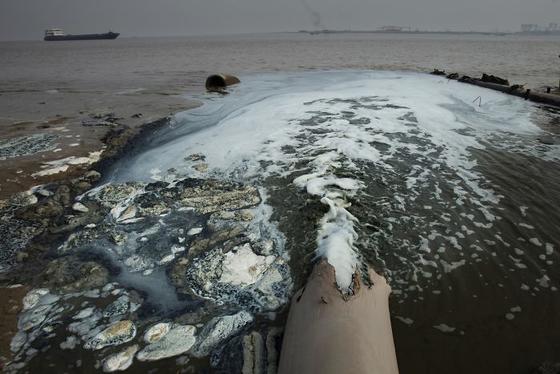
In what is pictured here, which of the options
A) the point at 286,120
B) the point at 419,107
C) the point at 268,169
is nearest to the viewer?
the point at 268,169

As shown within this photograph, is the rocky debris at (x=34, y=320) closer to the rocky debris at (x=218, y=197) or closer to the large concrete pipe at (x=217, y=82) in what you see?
the rocky debris at (x=218, y=197)

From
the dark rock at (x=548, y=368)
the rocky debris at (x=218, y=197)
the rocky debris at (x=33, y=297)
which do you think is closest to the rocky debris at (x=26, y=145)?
the rocky debris at (x=218, y=197)

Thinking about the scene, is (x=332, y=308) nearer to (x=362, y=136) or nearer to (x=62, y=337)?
(x=62, y=337)

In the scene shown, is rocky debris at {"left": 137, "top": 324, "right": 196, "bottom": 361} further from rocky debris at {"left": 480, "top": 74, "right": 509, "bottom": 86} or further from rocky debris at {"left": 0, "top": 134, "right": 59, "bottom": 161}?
rocky debris at {"left": 480, "top": 74, "right": 509, "bottom": 86}

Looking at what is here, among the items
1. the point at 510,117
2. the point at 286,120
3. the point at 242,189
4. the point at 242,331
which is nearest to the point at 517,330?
the point at 242,331

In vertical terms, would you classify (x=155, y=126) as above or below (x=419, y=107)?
below

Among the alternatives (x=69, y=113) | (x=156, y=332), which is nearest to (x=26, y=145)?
(x=69, y=113)

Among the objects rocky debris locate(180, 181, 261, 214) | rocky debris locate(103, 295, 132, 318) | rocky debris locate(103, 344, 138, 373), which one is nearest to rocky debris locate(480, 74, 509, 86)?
rocky debris locate(180, 181, 261, 214)
